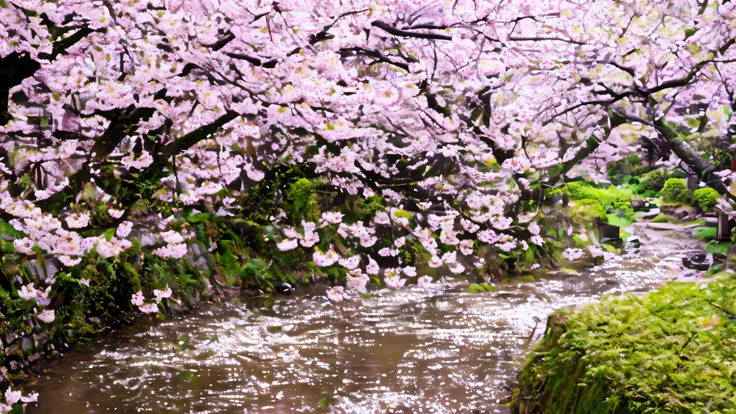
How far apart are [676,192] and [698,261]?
615 cm

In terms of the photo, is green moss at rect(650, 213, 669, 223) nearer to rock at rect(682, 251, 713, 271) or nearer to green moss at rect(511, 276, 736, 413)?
rock at rect(682, 251, 713, 271)

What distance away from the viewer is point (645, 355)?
2.66m

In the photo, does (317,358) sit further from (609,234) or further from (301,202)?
(609,234)

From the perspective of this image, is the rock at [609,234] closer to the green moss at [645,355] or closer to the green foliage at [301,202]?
the green foliage at [301,202]

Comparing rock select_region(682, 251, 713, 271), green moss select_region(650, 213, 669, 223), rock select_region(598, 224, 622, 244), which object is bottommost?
rock select_region(682, 251, 713, 271)

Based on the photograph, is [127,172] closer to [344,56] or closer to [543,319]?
[344,56]

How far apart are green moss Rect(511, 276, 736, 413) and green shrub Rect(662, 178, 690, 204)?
1374cm

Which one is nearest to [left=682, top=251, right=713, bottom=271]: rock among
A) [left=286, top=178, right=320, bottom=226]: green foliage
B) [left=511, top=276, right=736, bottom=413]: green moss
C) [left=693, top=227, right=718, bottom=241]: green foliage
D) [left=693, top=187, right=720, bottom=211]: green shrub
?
[left=693, top=227, right=718, bottom=241]: green foliage

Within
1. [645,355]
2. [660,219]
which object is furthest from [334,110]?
[660,219]

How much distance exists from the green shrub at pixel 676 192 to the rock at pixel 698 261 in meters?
4.98

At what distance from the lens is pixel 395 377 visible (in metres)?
5.86

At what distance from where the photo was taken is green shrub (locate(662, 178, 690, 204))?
1599 centimetres

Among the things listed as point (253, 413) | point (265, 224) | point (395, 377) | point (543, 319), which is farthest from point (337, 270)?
point (253, 413)

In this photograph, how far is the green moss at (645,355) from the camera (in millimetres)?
2395
